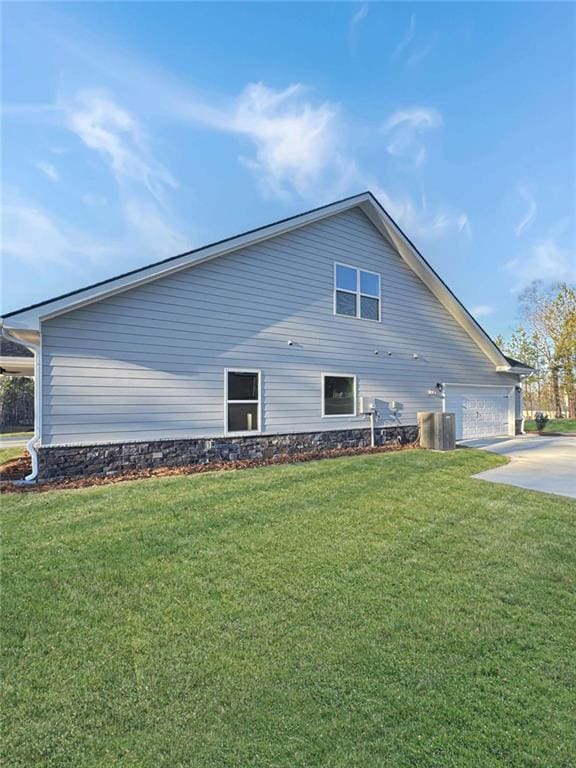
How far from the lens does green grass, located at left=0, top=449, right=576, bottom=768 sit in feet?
6.38

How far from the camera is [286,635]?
2.78 meters

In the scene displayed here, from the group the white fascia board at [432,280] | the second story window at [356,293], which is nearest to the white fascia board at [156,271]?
the white fascia board at [432,280]

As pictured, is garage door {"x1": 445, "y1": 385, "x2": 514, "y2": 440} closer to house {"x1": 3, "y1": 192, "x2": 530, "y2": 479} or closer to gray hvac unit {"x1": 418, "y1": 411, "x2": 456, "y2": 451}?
house {"x1": 3, "y1": 192, "x2": 530, "y2": 479}

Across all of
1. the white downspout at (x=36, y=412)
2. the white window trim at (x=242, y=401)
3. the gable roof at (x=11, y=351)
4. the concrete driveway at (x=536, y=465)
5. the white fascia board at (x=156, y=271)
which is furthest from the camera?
the gable roof at (x=11, y=351)

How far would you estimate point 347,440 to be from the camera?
35.5 feet

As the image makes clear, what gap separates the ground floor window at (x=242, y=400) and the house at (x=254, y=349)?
33mm

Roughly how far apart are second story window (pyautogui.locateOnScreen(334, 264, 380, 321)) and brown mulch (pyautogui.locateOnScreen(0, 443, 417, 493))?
390 cm

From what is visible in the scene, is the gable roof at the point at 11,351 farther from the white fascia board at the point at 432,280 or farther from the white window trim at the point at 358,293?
the white fascia board at the point at 432,280

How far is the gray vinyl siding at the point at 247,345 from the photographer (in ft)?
24.1

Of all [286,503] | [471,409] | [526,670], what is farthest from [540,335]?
[526,670]

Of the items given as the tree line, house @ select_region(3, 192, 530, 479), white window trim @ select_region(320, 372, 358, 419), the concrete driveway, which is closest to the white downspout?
house @ select_region(3, 192, 530, 479)

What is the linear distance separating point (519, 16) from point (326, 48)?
4523 millimetres

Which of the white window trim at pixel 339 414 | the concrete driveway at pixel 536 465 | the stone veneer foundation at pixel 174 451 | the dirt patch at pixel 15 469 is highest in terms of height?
the white window trim at pixel 339 414

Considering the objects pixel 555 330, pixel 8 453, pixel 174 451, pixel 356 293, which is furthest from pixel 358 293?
pixel 555 330
